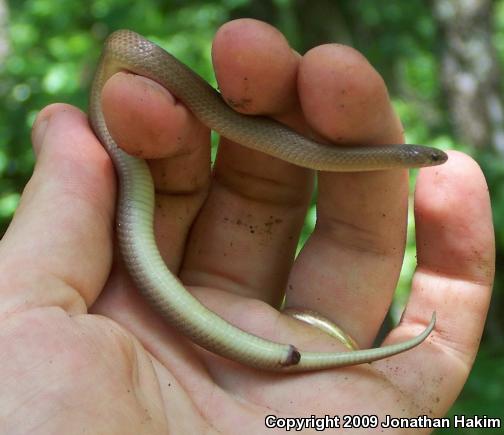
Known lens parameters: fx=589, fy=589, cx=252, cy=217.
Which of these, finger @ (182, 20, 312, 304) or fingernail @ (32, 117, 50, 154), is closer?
fingernail @ (32, 117, 50, 154)

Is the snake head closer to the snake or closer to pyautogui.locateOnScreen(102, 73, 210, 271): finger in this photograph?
the snake

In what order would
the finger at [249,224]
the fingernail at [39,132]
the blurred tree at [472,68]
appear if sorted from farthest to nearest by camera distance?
the blurred tree at [472,68], the finger at [249,224], the fingernail at [39,132]

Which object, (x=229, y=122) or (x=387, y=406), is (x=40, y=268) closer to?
(x=229, y=122)

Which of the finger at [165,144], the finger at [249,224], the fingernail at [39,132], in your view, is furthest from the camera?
the finger at [249,224]

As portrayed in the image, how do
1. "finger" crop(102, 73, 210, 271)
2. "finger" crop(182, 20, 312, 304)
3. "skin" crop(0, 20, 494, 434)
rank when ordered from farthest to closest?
"finger" crop(182, 20, 312, 304) < "finger" crop(102, 73, 210, 271) < "skin" crop(0, 20, 494, 434)

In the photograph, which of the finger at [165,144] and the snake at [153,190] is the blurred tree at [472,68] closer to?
the snake at [153,190]

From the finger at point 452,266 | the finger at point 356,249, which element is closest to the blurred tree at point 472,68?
the finger at point 452,266

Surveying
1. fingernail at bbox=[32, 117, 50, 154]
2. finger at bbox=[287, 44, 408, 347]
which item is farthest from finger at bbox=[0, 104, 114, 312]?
finger at bbox=[287, 44, 408, 347]
